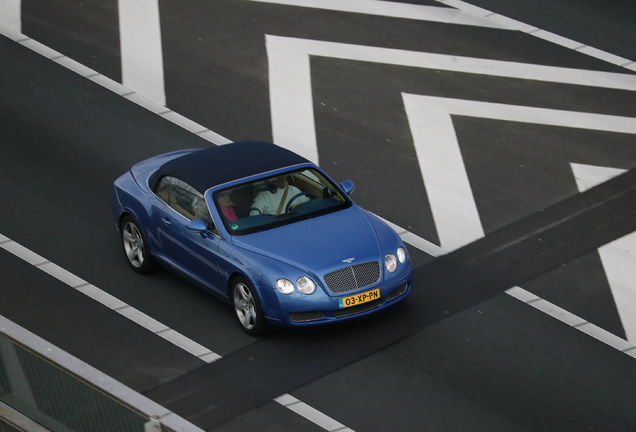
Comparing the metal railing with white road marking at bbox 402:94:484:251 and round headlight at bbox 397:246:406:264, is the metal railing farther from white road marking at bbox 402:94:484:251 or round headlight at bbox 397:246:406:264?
white road marking at bbox 402:94:484:251

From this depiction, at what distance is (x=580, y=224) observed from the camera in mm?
13641

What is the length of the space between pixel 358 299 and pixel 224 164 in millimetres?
2503

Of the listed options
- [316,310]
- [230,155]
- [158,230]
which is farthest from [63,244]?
[316,310]

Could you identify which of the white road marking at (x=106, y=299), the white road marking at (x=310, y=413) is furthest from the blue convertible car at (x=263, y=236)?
the white road marking at (x=310, y=413)

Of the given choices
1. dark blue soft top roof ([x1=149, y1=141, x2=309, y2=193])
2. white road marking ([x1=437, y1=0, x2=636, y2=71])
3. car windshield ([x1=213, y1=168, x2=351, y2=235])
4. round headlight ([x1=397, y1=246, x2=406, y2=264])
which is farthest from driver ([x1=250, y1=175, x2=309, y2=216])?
white road marking ([x1=437, y1=0, x2=636, y2=71])

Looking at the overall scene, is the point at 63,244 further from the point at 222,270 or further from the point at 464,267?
the point at 464,267

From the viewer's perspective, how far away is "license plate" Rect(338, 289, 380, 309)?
1073cm

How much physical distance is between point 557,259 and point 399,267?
8.72ft

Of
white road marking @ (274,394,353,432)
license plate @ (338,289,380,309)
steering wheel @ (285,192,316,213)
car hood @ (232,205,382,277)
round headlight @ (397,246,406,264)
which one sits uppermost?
steering wheel @ (285,192,316,213)

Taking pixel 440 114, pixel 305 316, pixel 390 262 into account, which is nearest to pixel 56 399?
pixel 305 316

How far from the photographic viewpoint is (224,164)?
39.9 feet

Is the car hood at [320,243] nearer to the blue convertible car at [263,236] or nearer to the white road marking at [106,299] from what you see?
the blue convertible car at [263,236]

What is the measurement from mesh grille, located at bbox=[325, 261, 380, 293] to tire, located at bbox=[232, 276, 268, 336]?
0.81 metres

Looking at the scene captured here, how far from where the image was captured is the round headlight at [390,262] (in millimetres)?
11102
